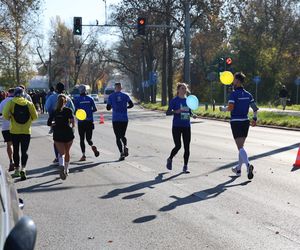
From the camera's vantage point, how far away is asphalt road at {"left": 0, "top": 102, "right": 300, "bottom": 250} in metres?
5.62

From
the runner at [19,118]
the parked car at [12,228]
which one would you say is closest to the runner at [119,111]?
the runner at [19,118]

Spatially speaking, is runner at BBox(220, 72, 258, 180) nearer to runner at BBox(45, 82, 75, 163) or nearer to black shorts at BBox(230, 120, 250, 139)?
black shorts at BBox(230, 120, 250, 139)

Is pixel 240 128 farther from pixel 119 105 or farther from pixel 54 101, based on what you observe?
pixel 54 101

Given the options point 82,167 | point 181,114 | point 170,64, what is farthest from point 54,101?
point 170,64

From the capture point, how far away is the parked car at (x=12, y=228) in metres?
2.16

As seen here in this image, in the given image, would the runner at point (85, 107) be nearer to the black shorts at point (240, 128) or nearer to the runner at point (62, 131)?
the runner at point (62, 131)

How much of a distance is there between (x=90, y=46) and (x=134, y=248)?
8304cm

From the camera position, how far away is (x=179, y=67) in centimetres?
8294

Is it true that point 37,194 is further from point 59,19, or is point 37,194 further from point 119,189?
point 59,19

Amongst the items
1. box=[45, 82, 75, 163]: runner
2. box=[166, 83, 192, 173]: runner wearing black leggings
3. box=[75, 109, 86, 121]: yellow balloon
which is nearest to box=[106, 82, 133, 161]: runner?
box=[75, 109, 86, 121]: yellow balloon

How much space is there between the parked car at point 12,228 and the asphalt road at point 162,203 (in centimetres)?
271

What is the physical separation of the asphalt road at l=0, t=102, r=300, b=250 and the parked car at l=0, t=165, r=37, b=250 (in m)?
2.71

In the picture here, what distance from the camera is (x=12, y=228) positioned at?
2340 millimetres

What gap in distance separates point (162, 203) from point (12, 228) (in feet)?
17.0
